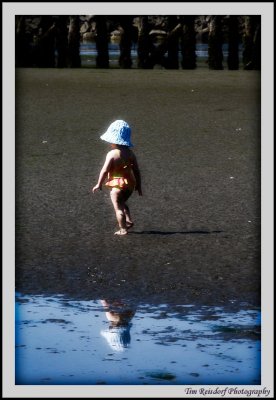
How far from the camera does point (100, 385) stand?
5.44 m

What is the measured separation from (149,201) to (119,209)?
1.42m

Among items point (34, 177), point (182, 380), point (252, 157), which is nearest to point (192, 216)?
point (34, 177)

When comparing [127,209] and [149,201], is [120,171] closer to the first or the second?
[127,209]

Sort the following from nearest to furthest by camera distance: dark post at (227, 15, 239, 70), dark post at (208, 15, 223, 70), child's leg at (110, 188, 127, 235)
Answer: child's leg at (110, 188, 127, 235) < dark post at (208, 15, 223, 70) < dark post at (227, 15, 239, 70)

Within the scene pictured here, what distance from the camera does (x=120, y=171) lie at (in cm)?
930

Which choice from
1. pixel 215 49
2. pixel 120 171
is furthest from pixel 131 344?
pixel 215 49

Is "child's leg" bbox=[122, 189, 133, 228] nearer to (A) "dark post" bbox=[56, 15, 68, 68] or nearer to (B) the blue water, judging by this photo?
(B) the blue water

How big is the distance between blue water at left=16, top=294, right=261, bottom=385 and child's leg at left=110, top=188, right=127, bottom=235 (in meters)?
1.98

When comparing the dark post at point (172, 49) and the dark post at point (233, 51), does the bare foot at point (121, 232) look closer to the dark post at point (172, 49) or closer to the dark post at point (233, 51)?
the dark post at point (233, 51)

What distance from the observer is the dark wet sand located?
25.4ft

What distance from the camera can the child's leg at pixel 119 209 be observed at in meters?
9.12

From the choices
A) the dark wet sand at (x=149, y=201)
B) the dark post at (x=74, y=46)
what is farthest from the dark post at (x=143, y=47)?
the dark wet sand at (x=149, y=201)

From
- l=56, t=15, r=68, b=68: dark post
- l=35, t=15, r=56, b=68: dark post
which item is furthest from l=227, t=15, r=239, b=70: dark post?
l=35, t=15, r=56, b=68: dark post

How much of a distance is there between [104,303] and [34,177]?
474 cm
